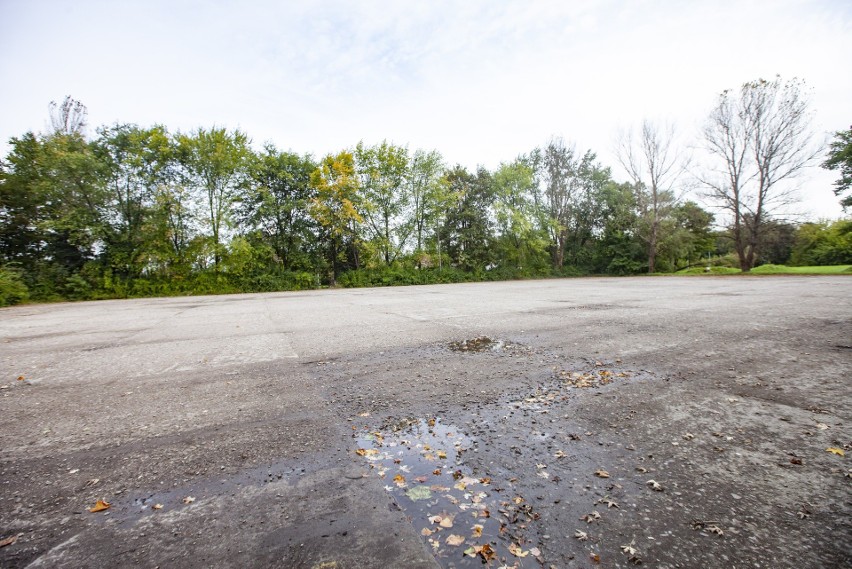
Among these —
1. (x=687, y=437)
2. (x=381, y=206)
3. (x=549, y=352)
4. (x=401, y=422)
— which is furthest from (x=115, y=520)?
(x=381, y=206)

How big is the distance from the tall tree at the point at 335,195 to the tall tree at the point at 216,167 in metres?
5.14

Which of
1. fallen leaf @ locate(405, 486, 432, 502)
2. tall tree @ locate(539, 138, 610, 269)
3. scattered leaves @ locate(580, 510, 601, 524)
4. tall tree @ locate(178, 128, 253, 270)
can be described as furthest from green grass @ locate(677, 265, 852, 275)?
tall tree @ locate(178, 128, 253, 270)

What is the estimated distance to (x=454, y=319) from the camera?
7465 millimetres

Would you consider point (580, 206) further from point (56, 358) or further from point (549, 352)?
point (56, 358)

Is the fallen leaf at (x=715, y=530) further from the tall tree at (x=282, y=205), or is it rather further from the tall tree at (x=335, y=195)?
the tall tree at (x=335, y=195)

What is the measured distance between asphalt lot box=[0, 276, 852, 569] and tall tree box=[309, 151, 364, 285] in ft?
75.0

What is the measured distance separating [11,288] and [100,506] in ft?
71.3

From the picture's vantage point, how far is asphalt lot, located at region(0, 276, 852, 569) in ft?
4.68

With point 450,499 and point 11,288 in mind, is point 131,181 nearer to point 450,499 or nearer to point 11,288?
point 11,288

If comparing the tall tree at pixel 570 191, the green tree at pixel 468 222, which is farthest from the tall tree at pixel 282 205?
the tall tree at pixel 570 191

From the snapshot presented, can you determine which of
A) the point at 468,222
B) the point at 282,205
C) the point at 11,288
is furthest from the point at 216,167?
the point at 468,222

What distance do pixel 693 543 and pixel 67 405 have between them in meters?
4.62

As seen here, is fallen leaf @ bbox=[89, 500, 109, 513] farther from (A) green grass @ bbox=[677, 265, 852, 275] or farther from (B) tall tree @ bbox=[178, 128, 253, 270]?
(A) green grass @ bbox=[677, 265, 852, 275]

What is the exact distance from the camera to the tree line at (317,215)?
19.2 m
